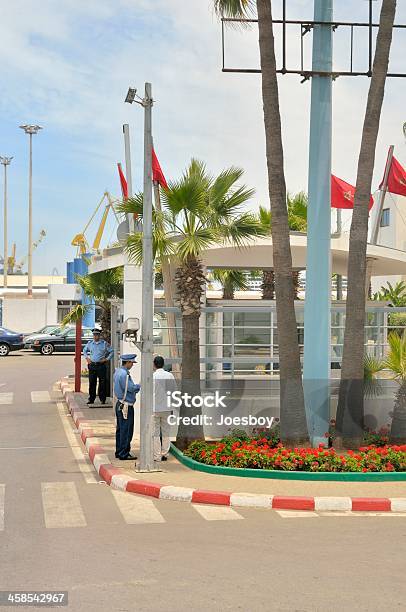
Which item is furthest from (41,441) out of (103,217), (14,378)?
(103,217)

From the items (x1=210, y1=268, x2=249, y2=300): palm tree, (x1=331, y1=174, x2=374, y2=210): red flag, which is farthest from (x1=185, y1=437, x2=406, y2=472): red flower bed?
(x1=210, y1=268, x2=249, y2=300): palm tree

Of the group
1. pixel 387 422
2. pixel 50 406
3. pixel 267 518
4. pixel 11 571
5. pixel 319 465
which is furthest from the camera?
pixel 50 406

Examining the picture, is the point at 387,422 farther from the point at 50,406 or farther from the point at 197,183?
the point at 50,406

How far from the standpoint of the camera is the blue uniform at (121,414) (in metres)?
13.2

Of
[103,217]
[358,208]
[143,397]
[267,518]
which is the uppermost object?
[103,217]

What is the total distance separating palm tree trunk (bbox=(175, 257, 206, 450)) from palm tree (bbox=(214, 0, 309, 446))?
173 cm

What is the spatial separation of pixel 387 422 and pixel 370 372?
918mm

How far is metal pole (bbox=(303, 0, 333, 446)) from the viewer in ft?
44.4

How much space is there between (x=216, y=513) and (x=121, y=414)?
3463 mm

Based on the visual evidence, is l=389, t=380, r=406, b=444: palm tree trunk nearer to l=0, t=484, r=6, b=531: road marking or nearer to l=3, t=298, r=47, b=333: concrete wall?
l=0, t=484, r=6, b=531: road marking

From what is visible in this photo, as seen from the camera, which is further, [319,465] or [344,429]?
[344,429]

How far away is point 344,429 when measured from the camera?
13.3 m

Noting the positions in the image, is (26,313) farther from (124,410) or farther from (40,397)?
(124,410)

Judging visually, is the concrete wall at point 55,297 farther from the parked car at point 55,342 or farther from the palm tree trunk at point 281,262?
the palm tree trunk at point 281,262
